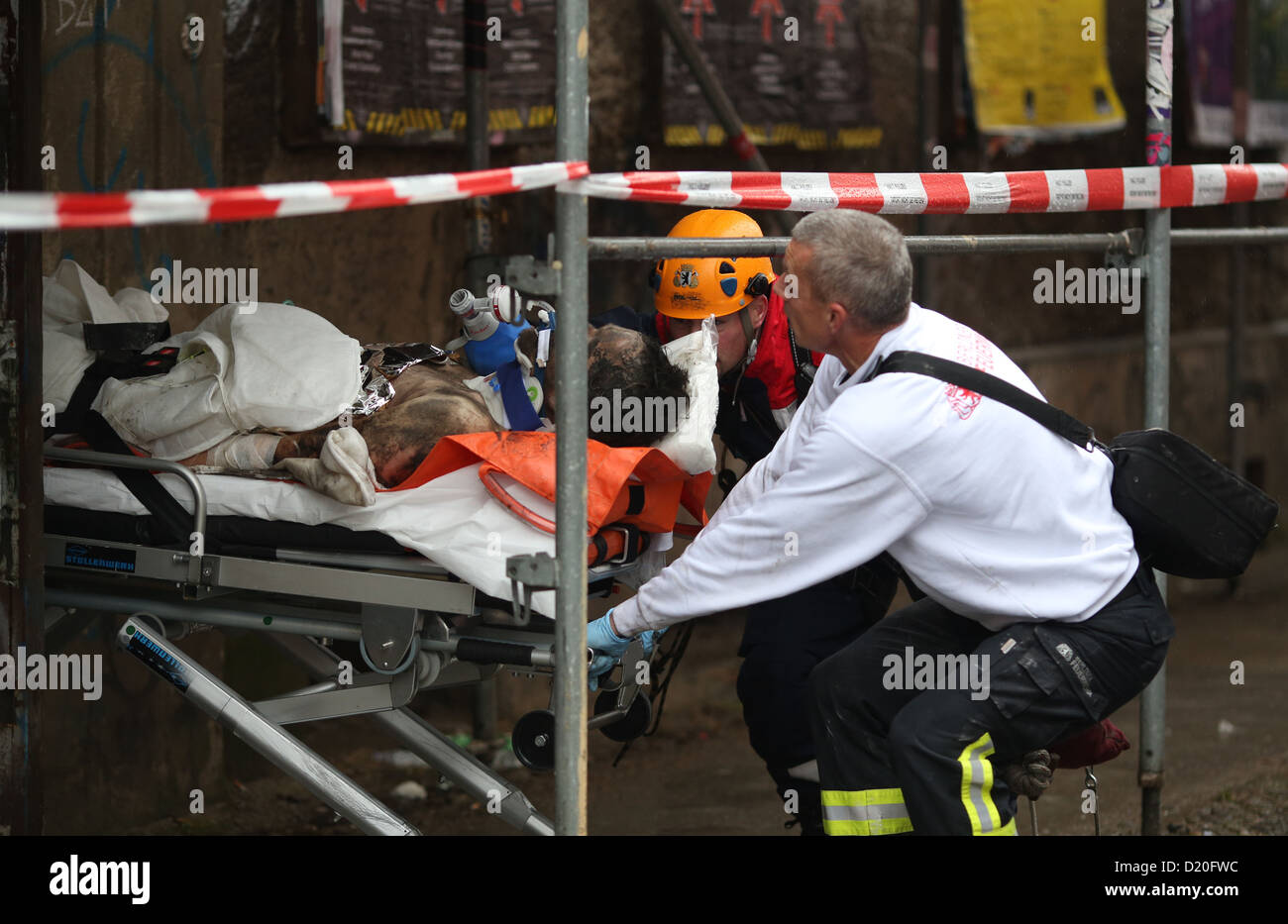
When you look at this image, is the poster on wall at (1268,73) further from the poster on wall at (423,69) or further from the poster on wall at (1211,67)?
the poster on wall at (423,69)

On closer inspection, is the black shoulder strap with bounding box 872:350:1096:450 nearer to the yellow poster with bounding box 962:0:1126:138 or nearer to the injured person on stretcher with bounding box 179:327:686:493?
the injured person on stretcher with bounding box 179:327:686:493

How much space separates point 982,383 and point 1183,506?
49cm

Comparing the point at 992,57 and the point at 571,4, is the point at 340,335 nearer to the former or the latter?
the point at 571,4

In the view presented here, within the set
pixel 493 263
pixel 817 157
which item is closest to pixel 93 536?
pixel 493 263

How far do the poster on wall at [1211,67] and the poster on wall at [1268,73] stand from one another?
0.62 feet

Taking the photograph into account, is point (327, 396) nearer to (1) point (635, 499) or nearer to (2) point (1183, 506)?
(1) point (635, 499)

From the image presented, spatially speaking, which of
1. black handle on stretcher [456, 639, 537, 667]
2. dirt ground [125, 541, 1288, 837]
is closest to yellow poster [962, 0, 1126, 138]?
dirt ground [125, 541, 1288, 837]

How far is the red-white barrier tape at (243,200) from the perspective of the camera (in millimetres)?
1891

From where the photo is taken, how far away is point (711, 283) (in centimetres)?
379

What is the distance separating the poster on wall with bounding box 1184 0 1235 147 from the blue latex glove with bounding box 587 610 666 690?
595cm

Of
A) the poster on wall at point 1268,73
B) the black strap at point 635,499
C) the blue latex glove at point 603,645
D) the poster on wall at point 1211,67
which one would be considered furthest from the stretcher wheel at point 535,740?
the poster on wall at point 1268,73

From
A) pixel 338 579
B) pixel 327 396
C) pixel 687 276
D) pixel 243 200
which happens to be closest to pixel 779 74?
pixel 687 276
